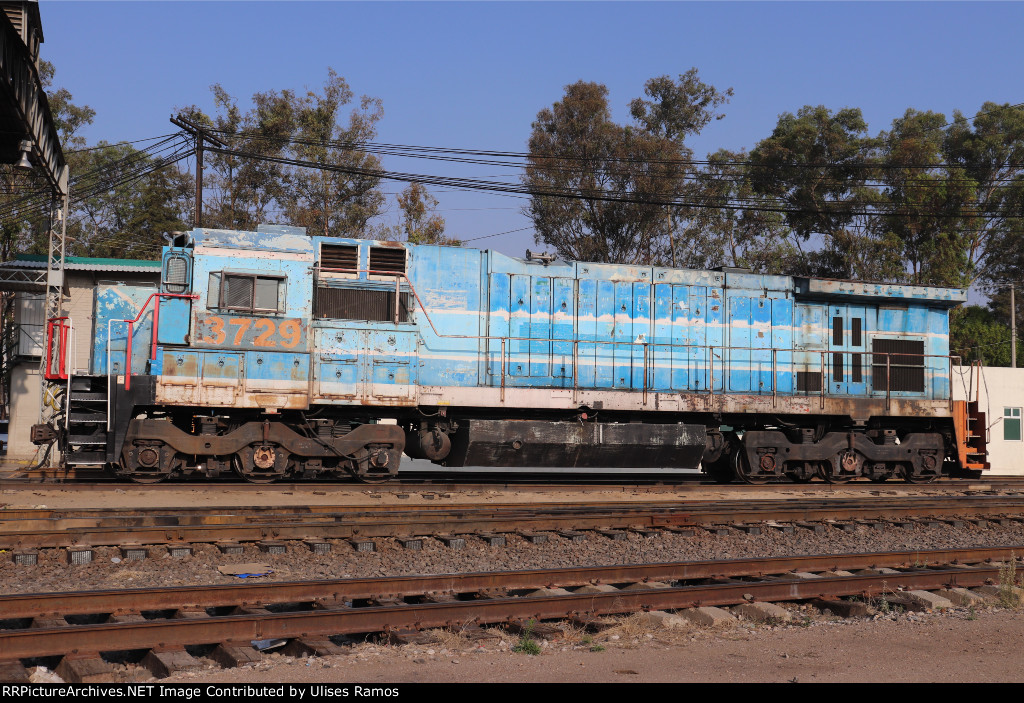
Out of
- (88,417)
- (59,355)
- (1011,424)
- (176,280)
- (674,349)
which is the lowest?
(1011,424)

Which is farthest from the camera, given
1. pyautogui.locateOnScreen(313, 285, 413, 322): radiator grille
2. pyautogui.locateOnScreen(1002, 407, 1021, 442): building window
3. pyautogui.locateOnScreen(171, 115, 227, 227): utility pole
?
pyautogui.locateOnScreen(171, 115, 227, 227): utility pole

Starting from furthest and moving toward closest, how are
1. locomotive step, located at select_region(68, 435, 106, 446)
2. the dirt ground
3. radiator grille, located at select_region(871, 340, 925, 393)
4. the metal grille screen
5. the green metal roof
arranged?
1. the green metal roof
2. radiator grille, located at select_region(871, 340, 925, 393)
3. the metal grille screen
4. locomotive step, located at select_region(68, 435, 106, 446)
5. the dirt ground

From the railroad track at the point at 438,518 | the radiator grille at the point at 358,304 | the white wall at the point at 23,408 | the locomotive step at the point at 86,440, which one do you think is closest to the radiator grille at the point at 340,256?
the radiator grille at the point at 358,304

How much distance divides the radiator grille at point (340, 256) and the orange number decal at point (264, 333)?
44.0 inches

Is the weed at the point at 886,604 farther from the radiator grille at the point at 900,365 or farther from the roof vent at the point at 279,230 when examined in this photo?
the roof vent at the point at 279,230

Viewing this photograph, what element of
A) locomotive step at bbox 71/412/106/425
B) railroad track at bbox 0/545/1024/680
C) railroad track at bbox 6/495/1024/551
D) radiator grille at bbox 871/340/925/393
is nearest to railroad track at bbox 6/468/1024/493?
locomotive step at bbox 71/412/106/425

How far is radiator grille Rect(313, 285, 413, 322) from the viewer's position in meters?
11.9

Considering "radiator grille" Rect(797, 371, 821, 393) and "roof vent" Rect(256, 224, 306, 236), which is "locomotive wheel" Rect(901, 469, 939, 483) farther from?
"roof vent" Rect(256, 224, 306, 236)

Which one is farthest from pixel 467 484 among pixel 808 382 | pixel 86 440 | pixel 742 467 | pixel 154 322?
pixel 808 382

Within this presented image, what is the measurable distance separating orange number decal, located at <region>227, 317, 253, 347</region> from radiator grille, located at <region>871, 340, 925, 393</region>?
1024 cm

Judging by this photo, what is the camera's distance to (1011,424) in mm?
21672

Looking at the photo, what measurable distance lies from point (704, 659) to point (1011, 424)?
20.3m

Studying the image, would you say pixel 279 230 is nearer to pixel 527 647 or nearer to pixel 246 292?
pixel 246 292

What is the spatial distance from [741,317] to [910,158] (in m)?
29.0
